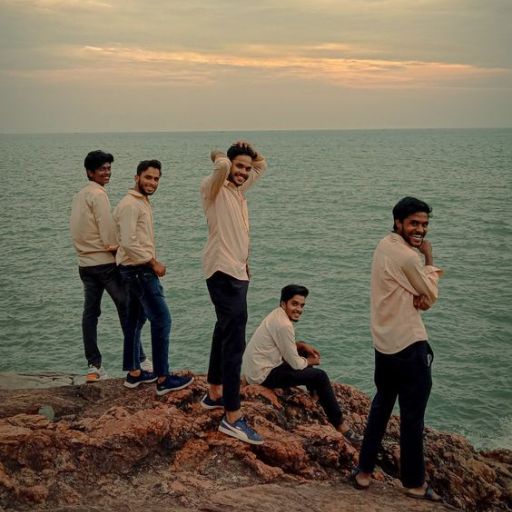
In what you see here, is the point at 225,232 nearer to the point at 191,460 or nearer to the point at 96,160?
the point at 191,460

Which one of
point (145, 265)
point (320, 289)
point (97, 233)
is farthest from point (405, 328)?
point (320, 289)

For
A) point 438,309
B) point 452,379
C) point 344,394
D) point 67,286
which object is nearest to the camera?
point 344,394

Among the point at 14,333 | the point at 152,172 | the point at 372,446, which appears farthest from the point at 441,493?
the point at 14,333

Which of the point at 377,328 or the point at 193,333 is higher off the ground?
the point at 377,328

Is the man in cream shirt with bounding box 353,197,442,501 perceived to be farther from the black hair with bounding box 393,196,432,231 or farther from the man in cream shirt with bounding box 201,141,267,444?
the man in cream shirt with bounding box 201,141,267,444

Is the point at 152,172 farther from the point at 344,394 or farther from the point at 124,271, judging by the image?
the point at 344,394

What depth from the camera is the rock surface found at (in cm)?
433

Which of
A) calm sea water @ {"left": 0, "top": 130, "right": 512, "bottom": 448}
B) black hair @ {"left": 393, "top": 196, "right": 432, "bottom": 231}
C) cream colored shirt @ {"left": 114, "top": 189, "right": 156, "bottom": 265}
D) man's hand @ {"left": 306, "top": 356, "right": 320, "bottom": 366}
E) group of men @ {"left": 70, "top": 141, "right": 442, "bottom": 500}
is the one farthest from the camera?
calm sea water @ {"left": 0, "top": 130, "right": 512, "bottom": 448}

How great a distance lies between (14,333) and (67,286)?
16.6ft

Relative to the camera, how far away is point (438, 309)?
63.9 ft

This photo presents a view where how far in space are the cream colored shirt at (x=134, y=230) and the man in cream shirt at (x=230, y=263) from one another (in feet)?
3.47

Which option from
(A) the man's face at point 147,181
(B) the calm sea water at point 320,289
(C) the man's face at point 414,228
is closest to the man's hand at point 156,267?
(A) the man's face at point 147,181

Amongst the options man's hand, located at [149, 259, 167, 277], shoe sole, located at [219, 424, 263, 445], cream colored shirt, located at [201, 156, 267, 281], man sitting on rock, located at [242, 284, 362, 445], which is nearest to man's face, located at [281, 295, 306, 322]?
man sitting on rock, located at [242, 284, 362, 445]

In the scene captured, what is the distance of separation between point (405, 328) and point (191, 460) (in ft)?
6.92
